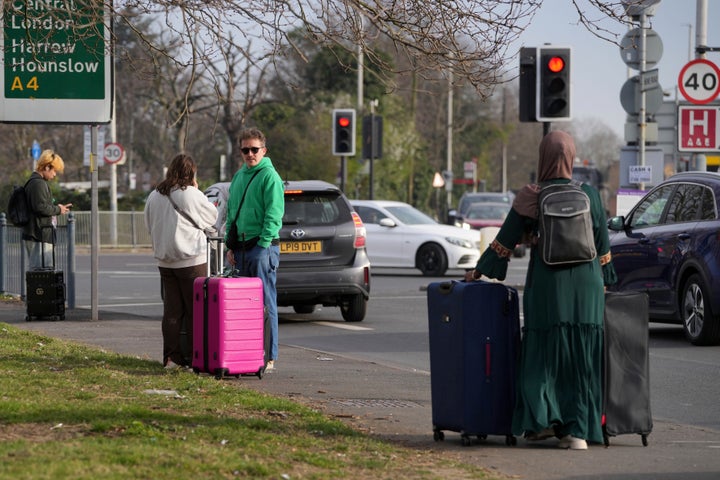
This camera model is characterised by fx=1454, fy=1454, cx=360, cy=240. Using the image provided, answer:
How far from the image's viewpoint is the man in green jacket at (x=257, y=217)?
11227 millimetres

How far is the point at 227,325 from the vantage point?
10688 mm

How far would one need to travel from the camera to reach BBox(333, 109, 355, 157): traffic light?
31.1 metres

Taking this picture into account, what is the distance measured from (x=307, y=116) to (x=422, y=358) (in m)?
44.3

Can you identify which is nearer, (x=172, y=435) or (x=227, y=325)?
(x=172, y=435)

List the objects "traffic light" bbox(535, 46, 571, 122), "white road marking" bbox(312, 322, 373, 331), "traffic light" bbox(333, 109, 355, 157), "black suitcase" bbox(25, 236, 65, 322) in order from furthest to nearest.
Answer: "traffic light" bbox(333, 109, 355, 157)
"traffic light" bbox(535, 46, 571, 122)
"white road marking" bbox(312, 322, 373, 331)
"black suitcase" bbox(25, 236, 65, 322)

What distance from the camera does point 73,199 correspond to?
154ft

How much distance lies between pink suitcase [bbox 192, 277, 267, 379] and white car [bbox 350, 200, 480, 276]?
17656 mm

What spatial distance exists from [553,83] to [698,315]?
12.5 feet

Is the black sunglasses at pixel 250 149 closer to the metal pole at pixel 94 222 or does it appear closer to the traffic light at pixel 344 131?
the metal pole at pixel 94 222

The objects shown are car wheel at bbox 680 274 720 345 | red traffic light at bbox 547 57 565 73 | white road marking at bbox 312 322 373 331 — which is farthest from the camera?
red traffic light at bbox 547 57 565 73

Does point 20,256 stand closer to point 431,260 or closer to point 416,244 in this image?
point 416,244

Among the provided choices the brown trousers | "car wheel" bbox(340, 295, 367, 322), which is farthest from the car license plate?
the brown trousers

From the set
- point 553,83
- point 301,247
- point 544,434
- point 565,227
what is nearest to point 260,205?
point 565,227

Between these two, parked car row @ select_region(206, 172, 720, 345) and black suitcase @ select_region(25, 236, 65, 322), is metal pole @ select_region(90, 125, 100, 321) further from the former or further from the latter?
parked car row @ select_region(206, 172, 720, 345)
